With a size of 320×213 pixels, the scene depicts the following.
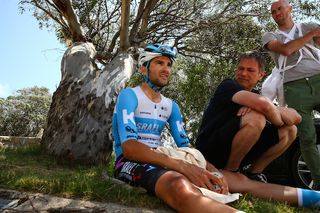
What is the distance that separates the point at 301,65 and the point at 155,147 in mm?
2156

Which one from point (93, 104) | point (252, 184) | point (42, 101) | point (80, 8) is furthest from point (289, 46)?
point (42, 101)

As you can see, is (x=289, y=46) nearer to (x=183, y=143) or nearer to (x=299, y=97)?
(x=299, y=97)

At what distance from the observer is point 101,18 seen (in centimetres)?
1173

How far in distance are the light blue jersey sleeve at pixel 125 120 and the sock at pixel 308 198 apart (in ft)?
5.36

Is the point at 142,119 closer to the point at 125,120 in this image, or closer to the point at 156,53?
the point at 125,120

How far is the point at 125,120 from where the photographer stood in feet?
10.8

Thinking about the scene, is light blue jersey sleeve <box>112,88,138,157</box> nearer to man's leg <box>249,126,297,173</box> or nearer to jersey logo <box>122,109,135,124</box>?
jersey logo <box>122,109,135,124</box>

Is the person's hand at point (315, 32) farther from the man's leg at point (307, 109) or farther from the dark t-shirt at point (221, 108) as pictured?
the dark t-shirt at point (221, 108)

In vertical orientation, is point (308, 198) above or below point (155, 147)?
below

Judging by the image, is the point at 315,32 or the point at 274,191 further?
the point at 315,32

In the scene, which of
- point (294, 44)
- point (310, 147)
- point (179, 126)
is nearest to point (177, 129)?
point (179, 126)

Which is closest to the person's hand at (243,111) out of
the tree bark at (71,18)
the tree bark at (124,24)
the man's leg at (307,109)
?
the man's leg at (307,109)

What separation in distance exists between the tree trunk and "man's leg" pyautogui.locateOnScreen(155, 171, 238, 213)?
3.35 meters

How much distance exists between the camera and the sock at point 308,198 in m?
3.45
